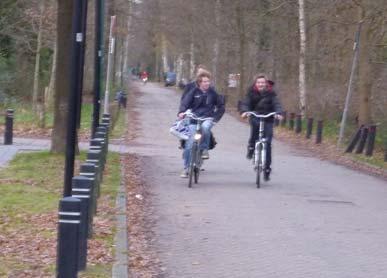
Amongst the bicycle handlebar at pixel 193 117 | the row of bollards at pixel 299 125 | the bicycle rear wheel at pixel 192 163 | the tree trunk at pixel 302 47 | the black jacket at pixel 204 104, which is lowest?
the row of bollards at pixel 299 125

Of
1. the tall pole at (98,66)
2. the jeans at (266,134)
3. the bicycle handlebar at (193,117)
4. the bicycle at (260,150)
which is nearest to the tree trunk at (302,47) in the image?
the tall pole at (98,66)

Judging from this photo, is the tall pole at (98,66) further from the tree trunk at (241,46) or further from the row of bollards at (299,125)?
the tree trunk at (241,46)

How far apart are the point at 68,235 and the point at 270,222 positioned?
17.3 feet

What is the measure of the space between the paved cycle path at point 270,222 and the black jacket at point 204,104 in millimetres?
1160

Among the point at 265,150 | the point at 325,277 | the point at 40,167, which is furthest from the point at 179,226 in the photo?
the point at 40,167

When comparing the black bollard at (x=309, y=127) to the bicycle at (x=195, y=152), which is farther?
the black bollard at (x=309, y=127)

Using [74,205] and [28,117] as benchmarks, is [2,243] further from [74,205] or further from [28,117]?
[28,117]

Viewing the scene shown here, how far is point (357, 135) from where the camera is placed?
2364cm

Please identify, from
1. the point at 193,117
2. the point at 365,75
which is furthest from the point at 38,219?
the point at 365,75

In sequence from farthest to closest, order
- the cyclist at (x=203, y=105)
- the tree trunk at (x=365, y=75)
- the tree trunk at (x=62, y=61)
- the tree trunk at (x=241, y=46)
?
1. the tree trunk at (x=241, y=46)
2. the tree trunk at (x=365, y=75)
3. the tree trunk at (x=62, y=61)
4. the cyclist at (x=203, y=105)

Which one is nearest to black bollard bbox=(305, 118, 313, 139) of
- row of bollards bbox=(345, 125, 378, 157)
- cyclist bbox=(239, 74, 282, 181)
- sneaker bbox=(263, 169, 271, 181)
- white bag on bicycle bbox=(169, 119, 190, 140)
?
row of bollards bbox=(345, 125, 378, 157)

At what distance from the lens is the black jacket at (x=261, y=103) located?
48.4ft

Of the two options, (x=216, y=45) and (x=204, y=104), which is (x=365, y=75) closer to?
(x=204, y=104)

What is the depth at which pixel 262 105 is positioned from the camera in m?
14.8
